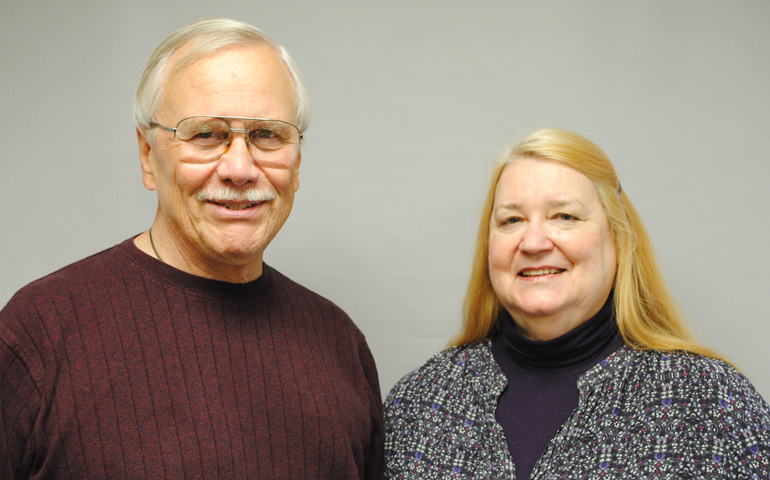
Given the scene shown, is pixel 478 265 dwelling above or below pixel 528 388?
above

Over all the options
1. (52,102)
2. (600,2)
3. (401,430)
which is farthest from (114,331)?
(600,2)

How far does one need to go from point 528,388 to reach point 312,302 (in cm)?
64

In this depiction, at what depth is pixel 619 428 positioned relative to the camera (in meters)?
1.91

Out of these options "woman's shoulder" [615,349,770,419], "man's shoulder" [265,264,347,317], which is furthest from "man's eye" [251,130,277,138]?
"woman's shoulder" [615,349,770,419]

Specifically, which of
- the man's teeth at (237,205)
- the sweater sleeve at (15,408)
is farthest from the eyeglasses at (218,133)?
the sweater sleeve at (15,408)

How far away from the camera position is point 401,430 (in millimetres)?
2229

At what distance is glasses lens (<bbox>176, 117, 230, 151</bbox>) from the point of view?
5.84 feet

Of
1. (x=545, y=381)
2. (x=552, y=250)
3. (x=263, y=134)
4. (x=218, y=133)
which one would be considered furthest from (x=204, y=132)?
(x=545, y=381)

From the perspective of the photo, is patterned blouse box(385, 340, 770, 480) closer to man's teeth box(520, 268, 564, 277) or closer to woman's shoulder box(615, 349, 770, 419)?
woman's shoulder box(615, 349, 770, 419)

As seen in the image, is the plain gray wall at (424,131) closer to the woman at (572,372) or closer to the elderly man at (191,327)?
the woman at (572,372)

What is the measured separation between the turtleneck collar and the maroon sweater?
51cm

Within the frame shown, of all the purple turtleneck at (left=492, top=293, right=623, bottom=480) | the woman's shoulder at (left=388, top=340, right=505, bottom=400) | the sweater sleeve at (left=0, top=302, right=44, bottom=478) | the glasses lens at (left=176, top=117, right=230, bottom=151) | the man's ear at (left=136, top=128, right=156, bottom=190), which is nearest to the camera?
the sweater sleeve at (left=0, top=302, right=44, bottom=478)

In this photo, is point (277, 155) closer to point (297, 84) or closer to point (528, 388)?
point (297, 84)

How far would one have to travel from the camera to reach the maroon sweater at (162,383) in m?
1.65
